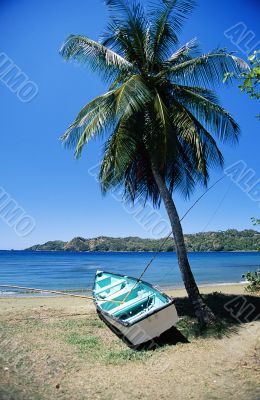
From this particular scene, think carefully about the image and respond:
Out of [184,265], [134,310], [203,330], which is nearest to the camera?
[203,330]

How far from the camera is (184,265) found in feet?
30.5

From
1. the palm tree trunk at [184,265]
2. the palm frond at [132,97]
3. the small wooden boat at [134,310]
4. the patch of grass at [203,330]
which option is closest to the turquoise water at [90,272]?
the small wooden boat at [134,310]

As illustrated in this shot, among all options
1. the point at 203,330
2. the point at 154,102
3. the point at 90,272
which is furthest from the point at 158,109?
the point at 90,272

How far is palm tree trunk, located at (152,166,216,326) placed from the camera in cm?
880

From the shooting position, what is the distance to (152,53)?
10.3 meters

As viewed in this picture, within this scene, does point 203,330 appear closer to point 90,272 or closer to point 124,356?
point 124,356

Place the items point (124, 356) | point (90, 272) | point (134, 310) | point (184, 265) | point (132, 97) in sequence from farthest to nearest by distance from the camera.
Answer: point (90, 272), point (184, 265), point (134, 310), point (132, 97), point (124, 356)

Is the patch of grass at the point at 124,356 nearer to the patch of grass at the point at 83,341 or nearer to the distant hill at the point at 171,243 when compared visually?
the patch of grass at the point at 83,341

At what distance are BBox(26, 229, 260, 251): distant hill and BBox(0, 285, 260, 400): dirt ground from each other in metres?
64.0

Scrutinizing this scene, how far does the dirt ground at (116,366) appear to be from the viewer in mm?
5359

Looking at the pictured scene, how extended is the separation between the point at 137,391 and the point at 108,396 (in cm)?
49

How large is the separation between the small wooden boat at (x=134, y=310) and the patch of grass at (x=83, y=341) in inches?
23.0

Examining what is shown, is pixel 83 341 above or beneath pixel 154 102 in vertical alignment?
beneath

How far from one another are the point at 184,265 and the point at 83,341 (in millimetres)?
3295
